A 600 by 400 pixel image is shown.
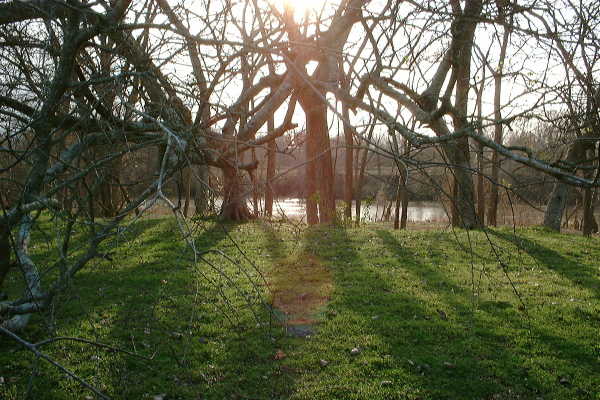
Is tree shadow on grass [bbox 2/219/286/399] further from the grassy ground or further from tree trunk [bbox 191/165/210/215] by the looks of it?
tree trunk [bbox 191/165/210/215]

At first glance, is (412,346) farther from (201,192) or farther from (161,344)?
(201,192)

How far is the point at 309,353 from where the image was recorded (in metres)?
5.51

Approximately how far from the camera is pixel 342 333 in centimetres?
604

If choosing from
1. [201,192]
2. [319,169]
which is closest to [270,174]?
[319,169]

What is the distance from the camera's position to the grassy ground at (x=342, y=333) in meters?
4.79

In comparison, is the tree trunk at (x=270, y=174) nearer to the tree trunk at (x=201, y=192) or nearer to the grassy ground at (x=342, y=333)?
the tree trunk at (x=201, y=192)

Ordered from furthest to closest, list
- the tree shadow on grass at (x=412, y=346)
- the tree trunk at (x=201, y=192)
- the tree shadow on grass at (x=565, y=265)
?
the tree shadow on grass at (x=565, y=265) < the tree shadow on grass at (x=412, y=346) < the tree trunk at (x=201, y=192)

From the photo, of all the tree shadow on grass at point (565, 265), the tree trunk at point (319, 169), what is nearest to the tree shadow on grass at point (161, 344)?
the tree shadow on grass at point (565, 265)

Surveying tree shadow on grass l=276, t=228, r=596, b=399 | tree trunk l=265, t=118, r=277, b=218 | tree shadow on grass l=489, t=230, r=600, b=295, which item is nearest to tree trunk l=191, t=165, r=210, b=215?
tree trunk l=265, t=118, r=277, b=218

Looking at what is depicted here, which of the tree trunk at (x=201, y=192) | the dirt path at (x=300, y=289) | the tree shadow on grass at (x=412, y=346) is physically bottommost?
the tree shadow on grass at (x=412, y=346)

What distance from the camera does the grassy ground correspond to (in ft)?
15.7

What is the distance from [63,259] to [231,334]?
3784mm

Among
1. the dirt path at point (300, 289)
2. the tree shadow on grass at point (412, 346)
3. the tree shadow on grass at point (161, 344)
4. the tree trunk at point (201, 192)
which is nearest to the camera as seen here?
the tree trunk at point (201, 192)

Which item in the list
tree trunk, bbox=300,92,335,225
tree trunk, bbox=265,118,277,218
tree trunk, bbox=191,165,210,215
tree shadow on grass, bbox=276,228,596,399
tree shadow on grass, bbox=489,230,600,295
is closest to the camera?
tree trunk, bbox=191,165,210,215
